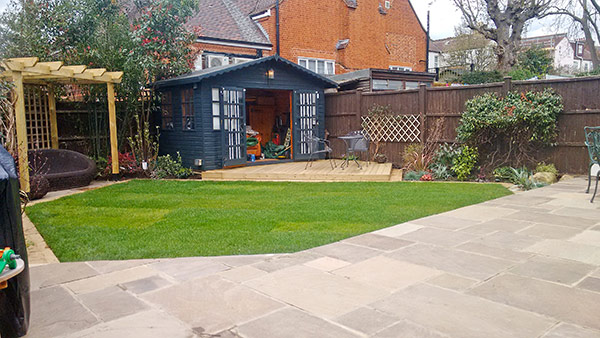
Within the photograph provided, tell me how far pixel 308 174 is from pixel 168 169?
134 inches

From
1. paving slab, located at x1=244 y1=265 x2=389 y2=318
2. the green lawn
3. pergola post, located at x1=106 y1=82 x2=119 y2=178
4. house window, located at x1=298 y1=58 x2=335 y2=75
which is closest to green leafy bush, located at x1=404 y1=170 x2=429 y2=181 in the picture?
the green lawn

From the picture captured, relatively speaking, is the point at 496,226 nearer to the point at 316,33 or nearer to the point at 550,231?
the point at 550,231

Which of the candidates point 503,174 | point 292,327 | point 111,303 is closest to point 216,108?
point 503,174

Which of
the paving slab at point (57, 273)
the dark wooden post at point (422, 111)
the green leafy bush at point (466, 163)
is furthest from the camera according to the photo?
the dark wooden post at point (422, 111)

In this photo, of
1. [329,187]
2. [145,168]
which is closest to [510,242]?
[329,187]

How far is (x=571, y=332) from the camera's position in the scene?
2641 millimetres

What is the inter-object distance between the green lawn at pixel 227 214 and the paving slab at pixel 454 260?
2.84 ft

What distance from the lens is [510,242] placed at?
4.54 metres

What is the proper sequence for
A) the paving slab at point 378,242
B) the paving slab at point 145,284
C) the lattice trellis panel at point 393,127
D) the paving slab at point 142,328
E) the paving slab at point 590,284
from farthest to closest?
the lattice trellis panel at point 393,127, the paving slab at point 378,242, the paving slab at point 145,284, the paving slab at point 590,284, the paving slab at point 142,328

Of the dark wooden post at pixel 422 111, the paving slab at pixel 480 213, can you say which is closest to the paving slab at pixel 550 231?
the paving slab at pixel 480 213

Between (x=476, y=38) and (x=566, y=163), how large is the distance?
66.5 feet

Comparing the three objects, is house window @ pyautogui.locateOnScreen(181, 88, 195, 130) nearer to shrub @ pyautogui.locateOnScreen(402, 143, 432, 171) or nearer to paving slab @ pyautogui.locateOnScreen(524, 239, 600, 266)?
shrub @ pyautogui.locateOnScreen(402, 143, 432, 171)

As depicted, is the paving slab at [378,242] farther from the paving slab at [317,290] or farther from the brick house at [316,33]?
the brick house at [316,33]

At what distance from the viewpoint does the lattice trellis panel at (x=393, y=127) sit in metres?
11.3
